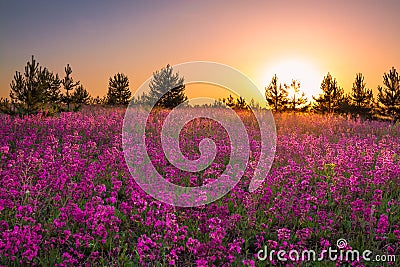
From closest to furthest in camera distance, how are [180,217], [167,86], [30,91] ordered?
[180,217] < [30,91] < [167,86]

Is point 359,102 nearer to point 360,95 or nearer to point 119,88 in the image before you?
point 360,95

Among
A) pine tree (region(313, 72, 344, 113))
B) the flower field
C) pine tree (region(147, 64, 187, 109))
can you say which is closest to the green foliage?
the flower field

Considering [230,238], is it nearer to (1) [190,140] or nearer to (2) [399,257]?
(2) [399,257]

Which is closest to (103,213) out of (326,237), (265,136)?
(326,237)

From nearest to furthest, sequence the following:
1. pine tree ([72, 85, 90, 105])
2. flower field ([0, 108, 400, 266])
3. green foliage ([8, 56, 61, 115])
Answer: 1. flower field ([0, 108, 400, 266])
2. green foliage ([8, 56, 61, 115])
3. pine tree ([72, 85, 90, 105])

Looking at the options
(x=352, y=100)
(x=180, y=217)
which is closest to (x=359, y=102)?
(x=352, y=100)

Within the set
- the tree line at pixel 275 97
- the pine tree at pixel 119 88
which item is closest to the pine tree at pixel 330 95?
the tree line at pixel 275 97

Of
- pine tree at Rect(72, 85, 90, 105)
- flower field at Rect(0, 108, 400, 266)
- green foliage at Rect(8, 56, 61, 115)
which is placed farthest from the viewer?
pine tree at Rect(72, 85, 90, 105)

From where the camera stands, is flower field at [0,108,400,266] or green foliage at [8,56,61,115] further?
green foliage at [8,56,61,115]

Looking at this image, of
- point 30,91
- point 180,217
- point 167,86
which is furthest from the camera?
point 167,86

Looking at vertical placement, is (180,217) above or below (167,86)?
below

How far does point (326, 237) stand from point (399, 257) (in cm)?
83

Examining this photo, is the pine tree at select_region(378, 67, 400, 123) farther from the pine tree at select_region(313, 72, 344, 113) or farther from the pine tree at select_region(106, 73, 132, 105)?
the pine tree at select_region(106, 73, 132, 105)

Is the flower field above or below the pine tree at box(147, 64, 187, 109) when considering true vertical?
below
